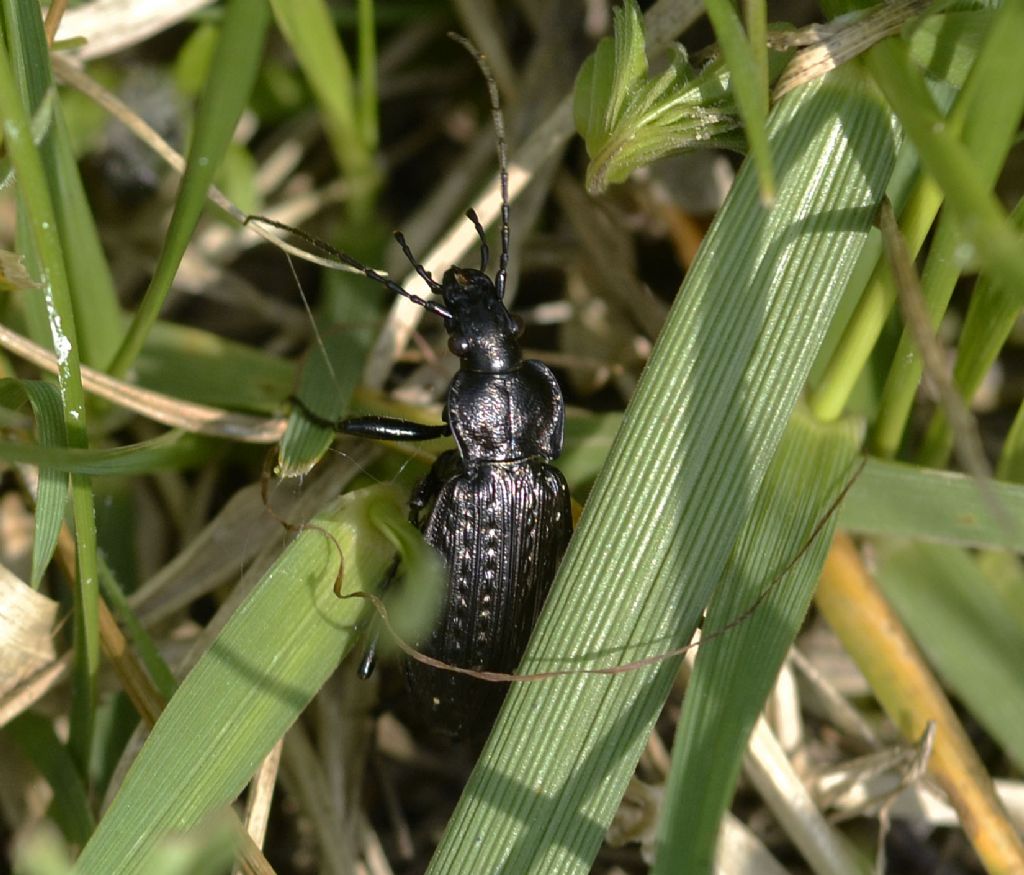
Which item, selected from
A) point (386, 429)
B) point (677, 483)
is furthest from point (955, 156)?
point (386, 429)

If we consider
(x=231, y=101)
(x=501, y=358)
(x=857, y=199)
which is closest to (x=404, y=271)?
(x=501, y=358)

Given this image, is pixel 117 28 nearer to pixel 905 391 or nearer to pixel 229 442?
pixel 229 442

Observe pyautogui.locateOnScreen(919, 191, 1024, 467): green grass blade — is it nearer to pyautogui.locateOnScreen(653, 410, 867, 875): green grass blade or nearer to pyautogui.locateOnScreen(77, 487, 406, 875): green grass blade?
pyautogui.locateOnScreen(653, 410, 867, 875): green grass blade

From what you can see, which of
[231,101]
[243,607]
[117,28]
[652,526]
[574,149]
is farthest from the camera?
[574,149]

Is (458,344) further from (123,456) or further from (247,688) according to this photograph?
(247,688)

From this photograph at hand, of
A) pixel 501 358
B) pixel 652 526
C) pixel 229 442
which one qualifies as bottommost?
pixel 652 526

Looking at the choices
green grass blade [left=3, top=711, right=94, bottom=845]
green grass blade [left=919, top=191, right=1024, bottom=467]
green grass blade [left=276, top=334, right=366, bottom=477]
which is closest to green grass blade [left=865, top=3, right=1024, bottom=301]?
green grass blade [left=919, top=191, right=1024, bottom=467]
